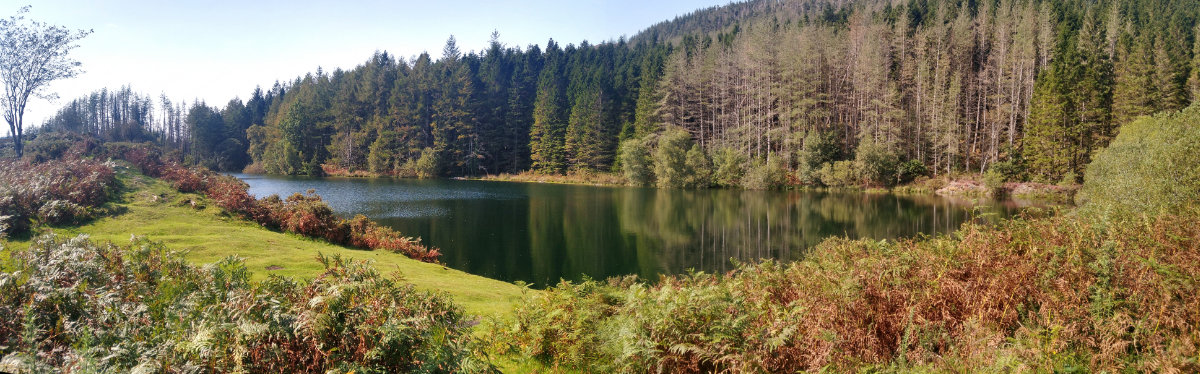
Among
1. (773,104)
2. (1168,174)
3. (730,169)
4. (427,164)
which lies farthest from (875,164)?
(427,164)

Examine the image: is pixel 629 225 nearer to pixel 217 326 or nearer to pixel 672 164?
pixel 217 326

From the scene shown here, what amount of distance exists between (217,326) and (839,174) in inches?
2339

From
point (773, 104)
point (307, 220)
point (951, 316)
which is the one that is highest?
point (773, 104)

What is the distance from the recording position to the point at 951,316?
5.32 meters

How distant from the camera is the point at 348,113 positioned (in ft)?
307

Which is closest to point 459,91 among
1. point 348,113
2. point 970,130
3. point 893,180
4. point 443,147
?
point 443,147

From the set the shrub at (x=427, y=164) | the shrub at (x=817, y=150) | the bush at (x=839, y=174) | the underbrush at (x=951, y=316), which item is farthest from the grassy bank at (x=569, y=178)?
the underbrush at (x=951, y=316)

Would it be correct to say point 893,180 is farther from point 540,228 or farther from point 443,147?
point 443,147

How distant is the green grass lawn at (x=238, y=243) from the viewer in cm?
1198

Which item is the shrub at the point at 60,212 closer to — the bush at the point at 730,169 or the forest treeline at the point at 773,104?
the forest treeline at the point at 773,104

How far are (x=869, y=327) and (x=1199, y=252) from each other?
10.8ft

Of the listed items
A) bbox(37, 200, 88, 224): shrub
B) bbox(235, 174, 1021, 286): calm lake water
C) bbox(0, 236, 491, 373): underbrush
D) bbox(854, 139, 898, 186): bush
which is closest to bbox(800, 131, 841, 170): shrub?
bbox(854, 139, 898, 186): bush

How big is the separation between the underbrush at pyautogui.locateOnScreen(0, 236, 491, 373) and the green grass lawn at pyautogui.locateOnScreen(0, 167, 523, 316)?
5077 millimetres

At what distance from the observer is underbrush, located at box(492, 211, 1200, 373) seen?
172 inches
